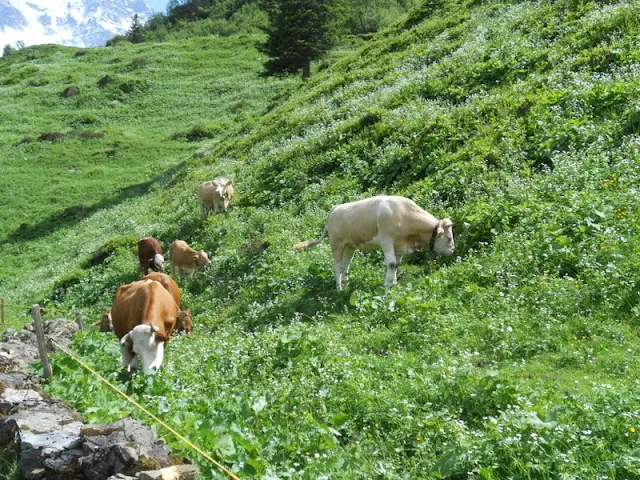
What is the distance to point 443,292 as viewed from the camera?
12398 mm

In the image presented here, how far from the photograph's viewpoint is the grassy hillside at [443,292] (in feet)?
23.6

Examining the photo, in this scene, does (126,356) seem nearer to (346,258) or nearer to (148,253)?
(346,258)

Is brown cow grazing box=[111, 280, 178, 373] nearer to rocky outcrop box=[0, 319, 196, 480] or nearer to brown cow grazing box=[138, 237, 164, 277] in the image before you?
rocky outcrop box=[0, 319, 196, 480]

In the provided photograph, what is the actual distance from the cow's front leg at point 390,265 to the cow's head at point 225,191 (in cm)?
1209

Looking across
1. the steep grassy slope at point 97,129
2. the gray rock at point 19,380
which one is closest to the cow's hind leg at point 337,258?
the gray rock at point 19,380

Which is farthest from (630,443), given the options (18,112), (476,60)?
(18,112)

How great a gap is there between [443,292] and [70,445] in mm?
6940

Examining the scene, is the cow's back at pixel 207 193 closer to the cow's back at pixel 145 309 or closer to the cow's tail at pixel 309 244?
the cow's tail at pixel 309 244

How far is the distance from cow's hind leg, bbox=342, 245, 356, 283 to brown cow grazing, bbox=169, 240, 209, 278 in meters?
6.82

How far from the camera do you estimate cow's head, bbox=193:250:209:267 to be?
21.3 metres

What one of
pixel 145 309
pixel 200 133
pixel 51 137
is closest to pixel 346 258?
pixel 145 309

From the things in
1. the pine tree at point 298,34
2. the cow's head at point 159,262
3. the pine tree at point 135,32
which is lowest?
the cow's head at point 159,262

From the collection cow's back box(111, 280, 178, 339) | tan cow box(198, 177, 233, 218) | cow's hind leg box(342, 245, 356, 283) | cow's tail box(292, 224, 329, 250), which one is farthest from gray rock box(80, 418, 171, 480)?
tan cow box(198, 177, 233, 218)

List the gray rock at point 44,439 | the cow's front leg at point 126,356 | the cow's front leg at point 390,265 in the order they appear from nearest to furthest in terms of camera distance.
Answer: the gray rock at point 44,439
the cow's front leg at point 126,356
the cow's front leg at point 390,265
